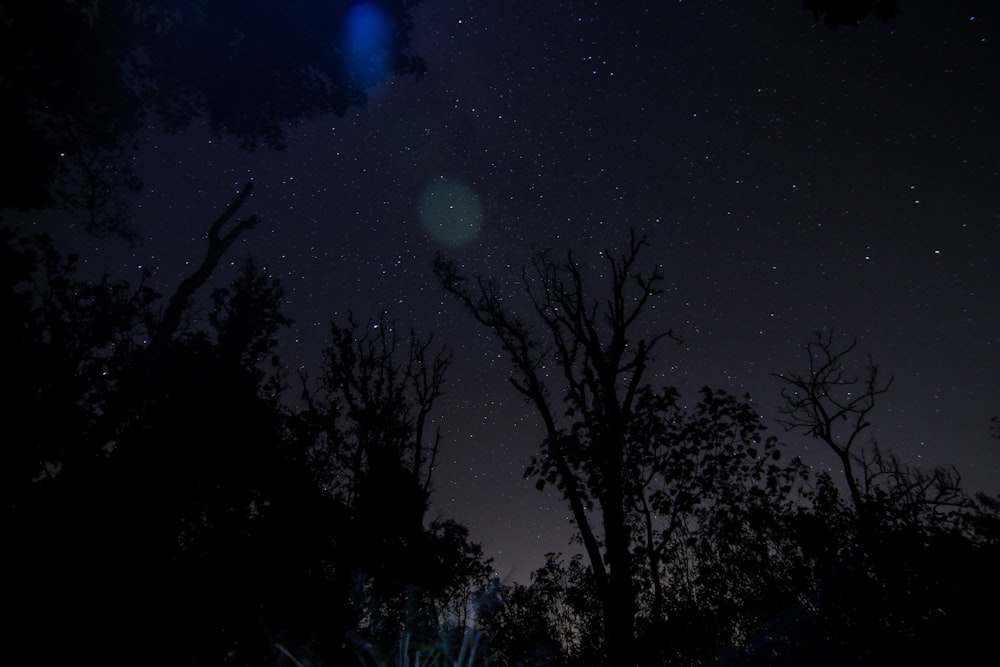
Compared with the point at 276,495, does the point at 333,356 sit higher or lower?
higher

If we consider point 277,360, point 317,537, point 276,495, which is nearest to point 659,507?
point 317,537

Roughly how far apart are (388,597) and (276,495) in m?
6.75

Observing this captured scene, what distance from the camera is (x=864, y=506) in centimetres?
1430

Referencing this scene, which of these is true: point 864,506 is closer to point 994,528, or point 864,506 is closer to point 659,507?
point 994,528

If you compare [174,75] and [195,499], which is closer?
[174,75]

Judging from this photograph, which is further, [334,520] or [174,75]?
[334,520]

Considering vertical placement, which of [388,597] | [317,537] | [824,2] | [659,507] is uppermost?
[824,2]

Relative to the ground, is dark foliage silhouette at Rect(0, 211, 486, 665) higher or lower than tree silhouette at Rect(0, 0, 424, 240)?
lower

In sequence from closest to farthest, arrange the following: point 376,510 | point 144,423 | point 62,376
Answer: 1. point 62,376
2. point 144,423
3. point 376,510

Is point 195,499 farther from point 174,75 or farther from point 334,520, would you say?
point 174,75

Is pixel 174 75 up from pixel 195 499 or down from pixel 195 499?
up

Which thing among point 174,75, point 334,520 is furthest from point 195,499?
point 174,75

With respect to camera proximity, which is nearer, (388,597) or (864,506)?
(864,506)

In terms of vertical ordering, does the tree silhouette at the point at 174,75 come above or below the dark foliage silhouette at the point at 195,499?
above
